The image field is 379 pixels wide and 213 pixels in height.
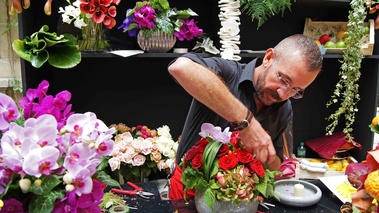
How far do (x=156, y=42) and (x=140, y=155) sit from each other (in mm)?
552

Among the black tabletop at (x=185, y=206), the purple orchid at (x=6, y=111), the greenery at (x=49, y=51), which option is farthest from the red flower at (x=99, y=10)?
the purple orchid at (x=6, y=111)

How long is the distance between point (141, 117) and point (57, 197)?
1.54 metres

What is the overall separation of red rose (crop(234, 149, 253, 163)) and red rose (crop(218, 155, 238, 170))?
1cm

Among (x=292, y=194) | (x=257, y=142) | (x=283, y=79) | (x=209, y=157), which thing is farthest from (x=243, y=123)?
(x=292, y=194)

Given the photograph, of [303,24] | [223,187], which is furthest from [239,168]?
[303,24]

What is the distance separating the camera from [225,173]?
893 millimetres

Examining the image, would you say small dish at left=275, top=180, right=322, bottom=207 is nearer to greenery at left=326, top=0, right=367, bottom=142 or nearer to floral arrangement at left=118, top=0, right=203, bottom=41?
floral arrangement at left=118, top=0, right=203, bottom=41

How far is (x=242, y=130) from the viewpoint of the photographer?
3.28 feet

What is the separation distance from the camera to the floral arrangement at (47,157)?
507 mm

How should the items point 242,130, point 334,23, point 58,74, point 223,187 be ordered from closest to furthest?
point 223,187, point 242,130, point 58,74, point 334,23

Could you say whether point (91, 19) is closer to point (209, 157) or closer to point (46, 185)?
point (209, 157)

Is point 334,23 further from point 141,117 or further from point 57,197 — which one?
point 57,197

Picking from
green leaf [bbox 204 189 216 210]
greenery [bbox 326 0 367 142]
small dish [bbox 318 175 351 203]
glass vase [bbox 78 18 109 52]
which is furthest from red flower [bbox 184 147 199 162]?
greenery [bbox 326 0 367 142]

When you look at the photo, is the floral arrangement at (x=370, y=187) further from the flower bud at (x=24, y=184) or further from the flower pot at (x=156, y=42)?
the flower pot at (x=156, y=42)
